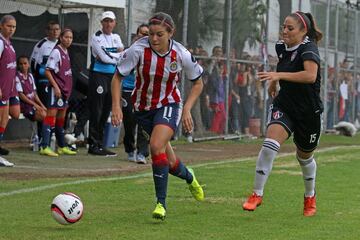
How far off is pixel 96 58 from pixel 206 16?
5.36 meters

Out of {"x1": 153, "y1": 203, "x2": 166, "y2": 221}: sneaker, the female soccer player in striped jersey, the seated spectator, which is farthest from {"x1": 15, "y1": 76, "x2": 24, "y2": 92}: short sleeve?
{"x1": 153, "y1": 203, "x2": 166, "y2": 221}: sneaker

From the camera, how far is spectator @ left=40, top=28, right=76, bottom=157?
14.3m

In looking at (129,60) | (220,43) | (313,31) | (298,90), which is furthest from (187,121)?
(220,43)

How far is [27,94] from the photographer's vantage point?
14.7m

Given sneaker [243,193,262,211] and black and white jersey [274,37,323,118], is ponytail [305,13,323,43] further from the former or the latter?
sneaker [243,193,262,211]

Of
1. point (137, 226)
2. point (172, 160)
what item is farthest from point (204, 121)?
point (137, 226)

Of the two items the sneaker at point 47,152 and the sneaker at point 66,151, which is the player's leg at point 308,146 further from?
the sneaker at point 66,151

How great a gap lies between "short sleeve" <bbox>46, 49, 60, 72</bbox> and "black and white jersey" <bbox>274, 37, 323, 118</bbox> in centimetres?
624

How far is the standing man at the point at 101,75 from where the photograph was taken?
14.3 m

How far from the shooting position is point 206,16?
63.3ft

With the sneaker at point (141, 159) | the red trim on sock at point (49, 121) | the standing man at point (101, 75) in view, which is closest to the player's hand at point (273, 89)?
the sneaker at point (141, 159)

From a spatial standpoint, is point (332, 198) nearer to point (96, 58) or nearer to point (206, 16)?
point (96, 58)

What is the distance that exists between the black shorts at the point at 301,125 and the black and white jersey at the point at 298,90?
0.16 feet

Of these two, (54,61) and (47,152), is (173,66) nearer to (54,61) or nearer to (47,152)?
(54,61)
